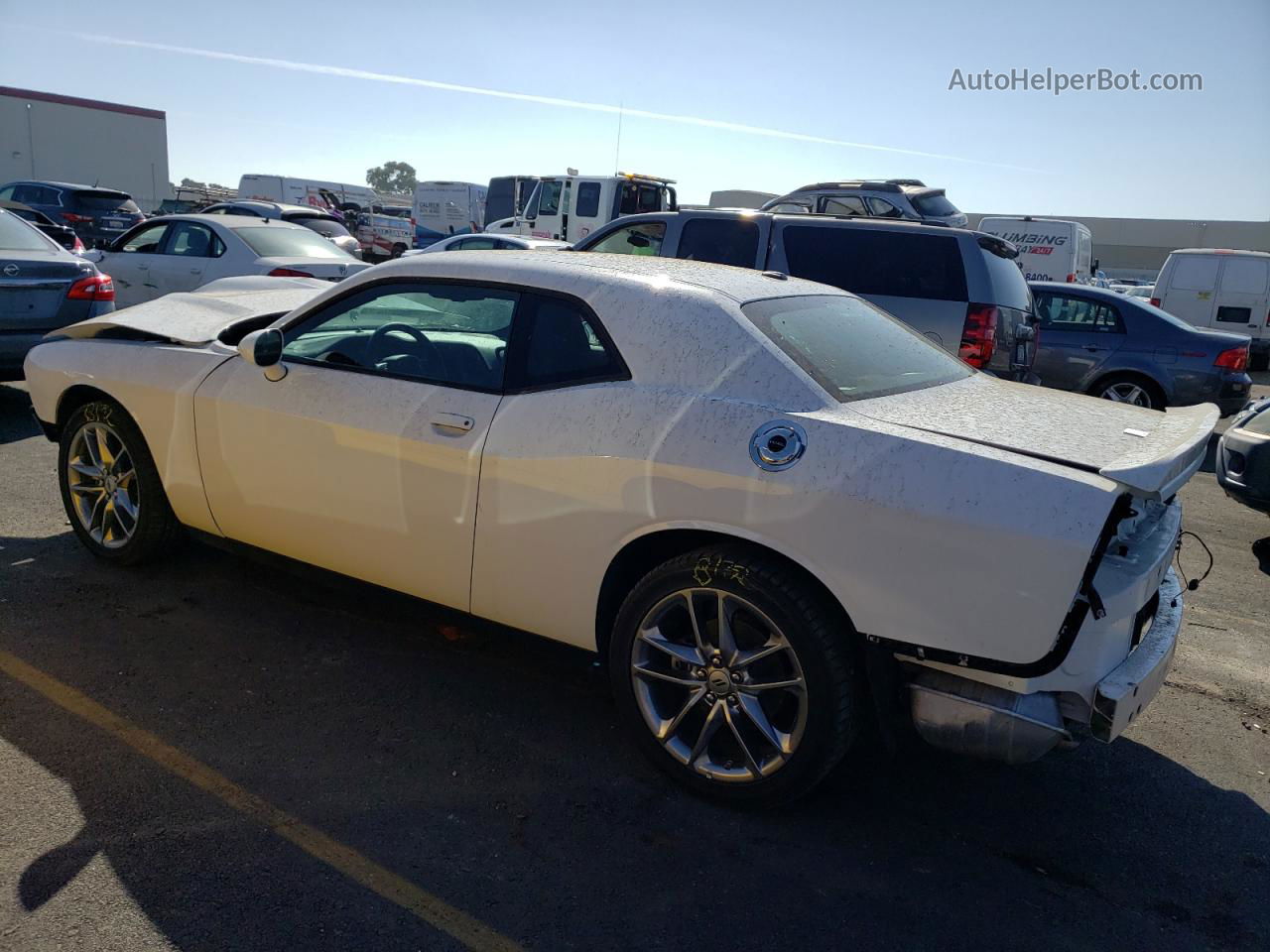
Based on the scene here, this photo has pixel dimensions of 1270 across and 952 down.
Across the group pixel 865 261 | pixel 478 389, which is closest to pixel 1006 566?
pixel 478 389

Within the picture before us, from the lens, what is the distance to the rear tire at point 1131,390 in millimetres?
9992

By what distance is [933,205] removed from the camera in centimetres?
1415

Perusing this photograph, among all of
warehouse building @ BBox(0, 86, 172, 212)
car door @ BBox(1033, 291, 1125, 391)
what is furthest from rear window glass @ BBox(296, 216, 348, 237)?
warehouse building @ BBox(0, 86, 172, 212)

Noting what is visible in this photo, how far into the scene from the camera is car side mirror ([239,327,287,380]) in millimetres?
3766

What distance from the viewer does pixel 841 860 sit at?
2877 mm

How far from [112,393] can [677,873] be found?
11.0 ft

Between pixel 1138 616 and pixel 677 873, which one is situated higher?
pixel 1138 616

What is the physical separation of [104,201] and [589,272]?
76.0 ft

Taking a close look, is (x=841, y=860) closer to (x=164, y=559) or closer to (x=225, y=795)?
(x=225, y=795)

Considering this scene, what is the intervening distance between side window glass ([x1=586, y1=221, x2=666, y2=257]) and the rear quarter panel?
5.06 m

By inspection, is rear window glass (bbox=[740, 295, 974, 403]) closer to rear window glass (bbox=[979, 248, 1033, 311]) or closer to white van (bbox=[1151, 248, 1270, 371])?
rear window glass (bbox=[979, 248, 1033, 311])

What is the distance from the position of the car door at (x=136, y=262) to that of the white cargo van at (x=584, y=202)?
9499 mm

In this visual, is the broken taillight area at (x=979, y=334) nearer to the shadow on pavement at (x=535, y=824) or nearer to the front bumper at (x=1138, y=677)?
the shadow on pavement at (x=535, y=824)

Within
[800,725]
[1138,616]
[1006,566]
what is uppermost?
[1006,566]
